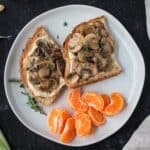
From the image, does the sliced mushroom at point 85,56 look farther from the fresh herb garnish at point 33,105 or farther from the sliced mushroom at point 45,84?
the fresh herb garnish at point 33,105

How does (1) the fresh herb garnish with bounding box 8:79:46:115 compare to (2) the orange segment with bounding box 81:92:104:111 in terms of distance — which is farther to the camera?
(1) the fresh herb garnish with bounding box 8:79:46:115

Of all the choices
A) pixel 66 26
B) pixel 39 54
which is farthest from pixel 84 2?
pixel 39 54

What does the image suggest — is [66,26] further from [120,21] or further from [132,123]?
[132,123]

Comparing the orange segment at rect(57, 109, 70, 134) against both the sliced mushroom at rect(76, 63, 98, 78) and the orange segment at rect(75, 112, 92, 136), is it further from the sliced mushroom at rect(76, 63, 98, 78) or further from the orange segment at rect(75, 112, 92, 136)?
the sliced mushroom at rect(76, 63, 98, 78)

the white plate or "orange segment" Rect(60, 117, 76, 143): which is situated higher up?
the white plate

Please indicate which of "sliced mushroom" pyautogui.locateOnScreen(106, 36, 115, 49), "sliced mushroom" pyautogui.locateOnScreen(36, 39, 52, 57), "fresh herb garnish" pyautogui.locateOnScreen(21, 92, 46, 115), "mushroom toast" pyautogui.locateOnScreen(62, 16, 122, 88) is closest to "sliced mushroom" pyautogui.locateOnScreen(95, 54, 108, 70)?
"mushroom toast" pyautogui.locateOnScreen(62, 16, 122, 88)

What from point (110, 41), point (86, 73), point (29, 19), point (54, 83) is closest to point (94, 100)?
point (86, 73)

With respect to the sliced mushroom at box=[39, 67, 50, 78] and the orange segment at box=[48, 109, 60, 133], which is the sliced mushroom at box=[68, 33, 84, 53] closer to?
the sliced mushroom at box=[39, 67, 50, 78]

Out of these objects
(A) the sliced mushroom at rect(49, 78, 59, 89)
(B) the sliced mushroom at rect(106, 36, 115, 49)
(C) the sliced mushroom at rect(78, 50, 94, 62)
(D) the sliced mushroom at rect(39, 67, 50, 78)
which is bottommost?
(A) the sliced mushroom at rect(49, 78, 59, 89)
